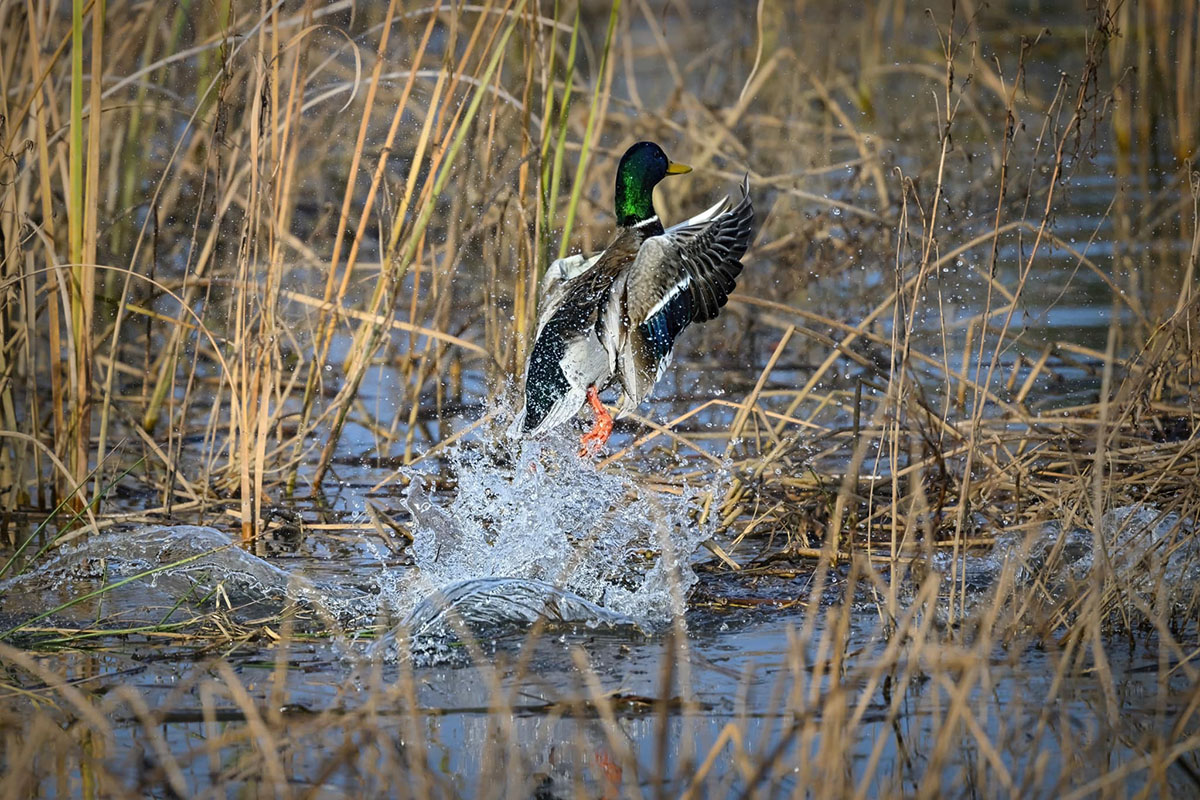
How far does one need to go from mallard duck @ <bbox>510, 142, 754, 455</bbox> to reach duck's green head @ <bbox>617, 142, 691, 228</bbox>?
0.11 meters

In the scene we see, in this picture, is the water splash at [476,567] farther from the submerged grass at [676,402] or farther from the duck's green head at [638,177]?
the duck's green head at [638,177]

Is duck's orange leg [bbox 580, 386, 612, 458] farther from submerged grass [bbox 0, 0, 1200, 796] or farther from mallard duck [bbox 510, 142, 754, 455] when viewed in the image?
submerged grass [bbox 0, 0, 1200, 796]

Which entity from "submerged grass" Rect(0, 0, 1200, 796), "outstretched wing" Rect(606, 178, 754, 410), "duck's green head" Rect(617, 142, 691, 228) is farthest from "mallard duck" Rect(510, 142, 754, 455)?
"submerged grass" Rect(0, 0, 1200, 796)

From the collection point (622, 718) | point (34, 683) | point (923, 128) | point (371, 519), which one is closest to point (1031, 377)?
point (371, 519)

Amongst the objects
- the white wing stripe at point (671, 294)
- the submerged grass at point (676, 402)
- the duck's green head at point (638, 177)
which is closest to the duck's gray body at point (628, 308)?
the white wing stripe at point (671, 294)

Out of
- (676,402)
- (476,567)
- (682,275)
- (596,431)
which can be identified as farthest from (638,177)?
(476,567)

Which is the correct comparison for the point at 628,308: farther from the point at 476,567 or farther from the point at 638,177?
the point at 476,567

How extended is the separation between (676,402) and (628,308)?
1692mm

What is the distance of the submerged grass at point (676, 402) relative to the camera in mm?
2873

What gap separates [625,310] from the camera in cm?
476

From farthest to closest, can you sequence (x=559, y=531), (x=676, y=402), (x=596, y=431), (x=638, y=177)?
(x=676, y=402)
(x=638, y=177)
(x=596, y=431)
(x=559, y=531)

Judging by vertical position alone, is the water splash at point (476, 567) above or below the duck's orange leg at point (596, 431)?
below

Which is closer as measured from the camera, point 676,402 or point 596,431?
point 596,431

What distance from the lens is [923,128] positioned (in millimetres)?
10305
